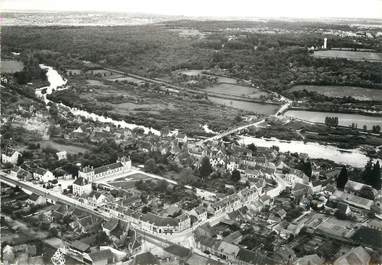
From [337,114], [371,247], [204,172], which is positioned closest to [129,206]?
[204,172]

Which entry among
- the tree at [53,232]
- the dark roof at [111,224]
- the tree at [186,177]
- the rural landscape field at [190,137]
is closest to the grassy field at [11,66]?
the rural landscape field at [190,137]

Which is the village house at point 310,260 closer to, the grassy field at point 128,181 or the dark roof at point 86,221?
the dark roof at point 86,221

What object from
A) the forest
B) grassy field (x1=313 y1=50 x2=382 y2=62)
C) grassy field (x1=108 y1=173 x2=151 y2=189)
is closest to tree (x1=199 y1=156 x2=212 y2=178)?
grassy field (x1=108 y1=173 x2=151 y2=189)

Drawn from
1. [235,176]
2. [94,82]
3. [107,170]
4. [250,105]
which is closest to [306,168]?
[235,176]

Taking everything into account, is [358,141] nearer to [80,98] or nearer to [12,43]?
[80,98]

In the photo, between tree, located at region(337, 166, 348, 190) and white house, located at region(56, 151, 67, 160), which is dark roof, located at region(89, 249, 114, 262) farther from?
tree, located at region(337, 166, 348, 190)

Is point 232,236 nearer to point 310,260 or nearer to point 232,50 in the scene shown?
point 310,260
